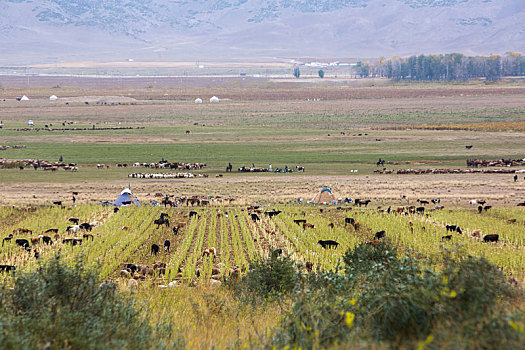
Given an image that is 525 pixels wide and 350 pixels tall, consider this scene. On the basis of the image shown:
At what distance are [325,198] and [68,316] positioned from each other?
90.4 ft

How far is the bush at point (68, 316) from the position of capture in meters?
7.47

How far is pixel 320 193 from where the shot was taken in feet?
114

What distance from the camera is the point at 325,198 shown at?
1367 inches

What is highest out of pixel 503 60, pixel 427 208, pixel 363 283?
pixel 503 60

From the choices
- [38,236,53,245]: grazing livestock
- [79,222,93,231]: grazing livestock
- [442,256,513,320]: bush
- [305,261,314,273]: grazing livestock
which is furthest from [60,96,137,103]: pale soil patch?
[442,256,513,320]: bush

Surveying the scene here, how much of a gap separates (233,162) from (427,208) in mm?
22505

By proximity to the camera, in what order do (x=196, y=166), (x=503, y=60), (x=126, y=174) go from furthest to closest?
(x=503, y=60)
(x=196, y=166)
(x=126, y=174)

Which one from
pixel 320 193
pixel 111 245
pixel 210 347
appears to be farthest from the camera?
pixel 320 193

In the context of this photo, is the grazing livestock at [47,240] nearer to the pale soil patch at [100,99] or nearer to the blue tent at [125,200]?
the blue tent at [125,200]

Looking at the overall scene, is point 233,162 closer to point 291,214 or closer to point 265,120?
point 291,214

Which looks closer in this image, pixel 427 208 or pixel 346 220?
pixel 346 220

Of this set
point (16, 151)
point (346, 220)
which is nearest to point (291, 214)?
point (346, 220)

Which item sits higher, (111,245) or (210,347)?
(210,347)

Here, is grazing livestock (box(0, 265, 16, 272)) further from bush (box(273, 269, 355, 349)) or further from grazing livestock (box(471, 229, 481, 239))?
grazing livestock (box(471, 229, 481, 239))
